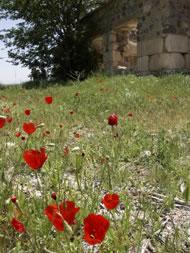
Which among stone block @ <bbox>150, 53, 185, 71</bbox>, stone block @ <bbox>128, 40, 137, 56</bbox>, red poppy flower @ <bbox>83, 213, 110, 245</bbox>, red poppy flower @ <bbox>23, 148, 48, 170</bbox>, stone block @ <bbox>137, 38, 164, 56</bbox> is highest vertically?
stone block @ <bbox>128, 40, 137, 56</bbox>

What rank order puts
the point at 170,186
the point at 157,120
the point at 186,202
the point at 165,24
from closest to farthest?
the point at 186,202 < the point at 170,186 < the point at 157,120 < the point at 165,24

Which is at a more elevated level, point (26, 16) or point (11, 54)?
point (26, 16)

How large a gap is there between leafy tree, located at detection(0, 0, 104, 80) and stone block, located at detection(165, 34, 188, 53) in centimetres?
454

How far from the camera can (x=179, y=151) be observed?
8.07 ft

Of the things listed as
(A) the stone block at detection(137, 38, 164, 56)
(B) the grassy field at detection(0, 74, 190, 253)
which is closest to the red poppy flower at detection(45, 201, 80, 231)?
(B) the grassy field at detection(0, 74, 190, 253)

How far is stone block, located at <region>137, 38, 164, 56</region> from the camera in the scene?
8.61 m

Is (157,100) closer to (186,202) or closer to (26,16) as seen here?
(186,202)

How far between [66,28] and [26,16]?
6.58ft

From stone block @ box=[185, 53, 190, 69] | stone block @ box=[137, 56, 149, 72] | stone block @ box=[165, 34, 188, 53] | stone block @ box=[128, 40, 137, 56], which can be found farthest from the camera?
stone block @ box=[128, 40, 137, 56]

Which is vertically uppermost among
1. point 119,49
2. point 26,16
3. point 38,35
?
point 26,16

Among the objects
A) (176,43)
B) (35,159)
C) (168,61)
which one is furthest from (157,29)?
(35,159)

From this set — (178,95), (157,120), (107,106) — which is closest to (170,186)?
(157,120)

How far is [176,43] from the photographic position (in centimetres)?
852

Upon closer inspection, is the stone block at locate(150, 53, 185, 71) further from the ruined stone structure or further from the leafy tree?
the leafy tree
